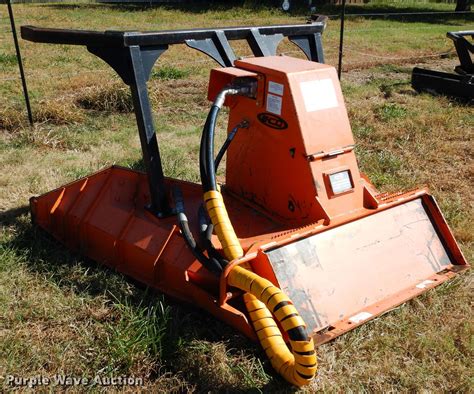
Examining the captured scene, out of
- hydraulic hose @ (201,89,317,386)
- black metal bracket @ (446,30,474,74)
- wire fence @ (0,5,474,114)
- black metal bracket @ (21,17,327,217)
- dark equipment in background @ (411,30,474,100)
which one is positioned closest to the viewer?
hydraulic hose @ (201,89,317,386)

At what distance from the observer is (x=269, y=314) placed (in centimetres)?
250

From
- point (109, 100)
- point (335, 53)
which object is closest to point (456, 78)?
point (335, 53)

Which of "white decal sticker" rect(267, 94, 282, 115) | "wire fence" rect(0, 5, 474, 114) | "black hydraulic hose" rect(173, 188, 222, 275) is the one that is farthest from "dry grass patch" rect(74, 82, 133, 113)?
"white decal sticker" rect(267, 94, 282, 115)

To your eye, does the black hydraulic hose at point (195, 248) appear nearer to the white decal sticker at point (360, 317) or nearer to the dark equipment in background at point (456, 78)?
the white decal sticker at point (360, 317)

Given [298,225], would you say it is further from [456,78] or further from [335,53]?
[335,53]

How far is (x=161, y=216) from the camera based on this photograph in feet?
10.7

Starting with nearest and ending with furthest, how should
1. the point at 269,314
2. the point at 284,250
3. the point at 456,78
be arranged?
the point at 269,314 → the point at 284,250 → the point at 456,78

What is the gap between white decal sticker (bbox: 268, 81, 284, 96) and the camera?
2893 mm

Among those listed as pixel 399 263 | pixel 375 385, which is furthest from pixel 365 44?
pixel 375 385

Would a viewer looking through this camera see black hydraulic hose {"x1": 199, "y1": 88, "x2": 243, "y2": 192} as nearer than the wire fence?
Yes

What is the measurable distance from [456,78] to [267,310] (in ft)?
21.3

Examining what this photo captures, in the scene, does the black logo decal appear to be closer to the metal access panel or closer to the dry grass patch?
the metal access panel

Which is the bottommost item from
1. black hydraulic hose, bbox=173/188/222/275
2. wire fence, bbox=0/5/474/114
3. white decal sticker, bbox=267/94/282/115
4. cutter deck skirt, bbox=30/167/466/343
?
wire fence, bbox=0/5/474/114

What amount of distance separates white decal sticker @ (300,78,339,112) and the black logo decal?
0.16 m
